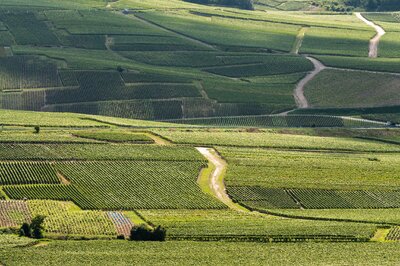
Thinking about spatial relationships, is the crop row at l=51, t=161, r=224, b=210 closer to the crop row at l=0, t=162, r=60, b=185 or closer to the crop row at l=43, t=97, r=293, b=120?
the crop row at l=0, t=162, r=60, b=185

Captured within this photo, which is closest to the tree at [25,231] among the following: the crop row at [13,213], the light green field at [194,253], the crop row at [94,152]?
the light green field at [194,253]

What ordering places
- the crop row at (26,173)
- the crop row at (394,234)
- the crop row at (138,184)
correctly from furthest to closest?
the crop row at (26,173), the crop row at (138,184), the crop row at (394,234)

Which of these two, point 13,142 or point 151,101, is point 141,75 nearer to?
point 151,101

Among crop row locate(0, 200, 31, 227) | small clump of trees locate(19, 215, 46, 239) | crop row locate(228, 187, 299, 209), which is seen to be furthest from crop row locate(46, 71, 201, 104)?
small clump of trees locate(19, 215, 46, 239)

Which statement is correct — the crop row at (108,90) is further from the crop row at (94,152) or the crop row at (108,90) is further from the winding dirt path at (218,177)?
the crop row at (94,152)

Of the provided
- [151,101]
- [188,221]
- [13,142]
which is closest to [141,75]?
[151,101]

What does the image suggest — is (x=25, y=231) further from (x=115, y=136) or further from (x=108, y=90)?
(x=108, y=90)

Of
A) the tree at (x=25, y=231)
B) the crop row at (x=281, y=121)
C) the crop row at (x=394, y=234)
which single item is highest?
the tree at (x=25, y=231)
